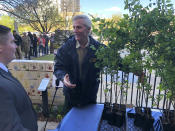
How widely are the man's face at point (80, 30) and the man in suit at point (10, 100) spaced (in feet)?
3.06

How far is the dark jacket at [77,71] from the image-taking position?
216 centimetres

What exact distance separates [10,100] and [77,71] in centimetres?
129

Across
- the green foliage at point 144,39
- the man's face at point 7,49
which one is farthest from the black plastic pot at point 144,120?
the man's face at point 7,49

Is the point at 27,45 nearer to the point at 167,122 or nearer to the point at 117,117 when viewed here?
the point at 117,117

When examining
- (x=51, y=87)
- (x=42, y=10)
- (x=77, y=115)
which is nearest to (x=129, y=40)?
(x=77, y=115)

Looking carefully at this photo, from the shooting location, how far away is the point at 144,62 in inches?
58.4

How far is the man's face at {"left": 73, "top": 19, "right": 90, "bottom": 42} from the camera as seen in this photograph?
2056 mm

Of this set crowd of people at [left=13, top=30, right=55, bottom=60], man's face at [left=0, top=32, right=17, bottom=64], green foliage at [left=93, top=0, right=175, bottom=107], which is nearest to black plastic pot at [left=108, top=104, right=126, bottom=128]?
green foliage at [left=93, top=0, right=175, bottom=107]

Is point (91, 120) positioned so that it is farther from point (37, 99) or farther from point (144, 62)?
point (37, 99)

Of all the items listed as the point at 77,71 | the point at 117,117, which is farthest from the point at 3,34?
the point at 117,117

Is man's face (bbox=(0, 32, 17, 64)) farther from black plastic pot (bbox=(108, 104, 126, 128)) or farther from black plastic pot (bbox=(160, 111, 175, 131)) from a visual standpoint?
black plastic pot (bbox=(160, 111, 175, 131))

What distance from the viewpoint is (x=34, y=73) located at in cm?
394

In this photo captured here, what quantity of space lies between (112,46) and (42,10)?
2396 cm

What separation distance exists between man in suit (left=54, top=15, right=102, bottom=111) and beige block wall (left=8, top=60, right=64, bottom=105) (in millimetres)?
1683
